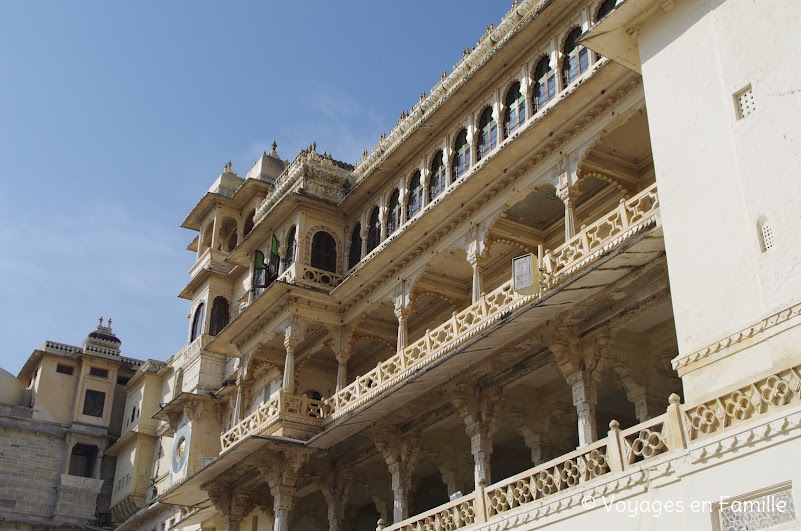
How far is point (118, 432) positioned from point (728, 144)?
40.3m

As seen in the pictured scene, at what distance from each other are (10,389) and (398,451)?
32848 millimetres

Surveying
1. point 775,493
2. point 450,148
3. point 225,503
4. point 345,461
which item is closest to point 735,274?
point 775,493

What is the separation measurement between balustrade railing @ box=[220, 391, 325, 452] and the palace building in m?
0.05

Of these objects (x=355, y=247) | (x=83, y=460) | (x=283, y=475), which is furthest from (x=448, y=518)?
(x=83, y=460)

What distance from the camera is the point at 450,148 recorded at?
22438 millimetres

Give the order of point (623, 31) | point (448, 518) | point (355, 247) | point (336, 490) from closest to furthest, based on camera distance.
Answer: point (623, 31) < point (448, 518) < point (336, 490) < point (355, 247)

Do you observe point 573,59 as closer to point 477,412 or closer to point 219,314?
point 477,412

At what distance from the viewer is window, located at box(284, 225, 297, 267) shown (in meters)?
26.1

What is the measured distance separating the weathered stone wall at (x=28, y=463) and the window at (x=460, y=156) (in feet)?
101

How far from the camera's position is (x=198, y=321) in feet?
117

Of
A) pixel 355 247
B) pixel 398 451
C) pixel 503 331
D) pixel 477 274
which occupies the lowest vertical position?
pixel 398 451

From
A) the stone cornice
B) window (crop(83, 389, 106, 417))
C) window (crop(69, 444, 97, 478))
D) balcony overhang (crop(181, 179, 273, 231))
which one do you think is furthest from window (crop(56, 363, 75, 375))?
the stone cornice

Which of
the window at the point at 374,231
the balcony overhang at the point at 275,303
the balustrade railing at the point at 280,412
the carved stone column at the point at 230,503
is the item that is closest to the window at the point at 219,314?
the balcony overhang at the point at 275,303

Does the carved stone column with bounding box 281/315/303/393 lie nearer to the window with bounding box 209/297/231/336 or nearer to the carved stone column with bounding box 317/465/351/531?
the carved stone column with bounding box 317/465/351/531
